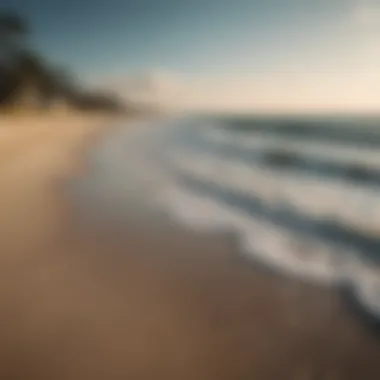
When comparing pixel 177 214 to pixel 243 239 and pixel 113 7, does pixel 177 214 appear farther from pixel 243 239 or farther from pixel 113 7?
pixel 113 7

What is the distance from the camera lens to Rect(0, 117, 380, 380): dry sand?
47.1 inches

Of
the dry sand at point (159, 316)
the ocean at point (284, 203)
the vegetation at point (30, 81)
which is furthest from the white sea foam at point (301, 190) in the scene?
the vegetation at point (30, 81)

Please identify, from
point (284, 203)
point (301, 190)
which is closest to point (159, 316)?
point (284, 203)

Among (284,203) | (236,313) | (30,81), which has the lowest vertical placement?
(236,313)

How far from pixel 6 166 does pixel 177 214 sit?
2449mm

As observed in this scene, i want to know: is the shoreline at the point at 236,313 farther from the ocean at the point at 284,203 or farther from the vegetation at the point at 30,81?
the vegetation at the point at 30,81

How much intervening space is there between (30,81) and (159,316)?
241 inches

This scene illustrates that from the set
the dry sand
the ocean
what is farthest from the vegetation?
the dry sand

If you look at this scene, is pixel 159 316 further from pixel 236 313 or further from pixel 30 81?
pixel 30 81

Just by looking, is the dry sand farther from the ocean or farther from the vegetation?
the vegetation

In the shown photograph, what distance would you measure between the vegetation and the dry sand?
1180mm

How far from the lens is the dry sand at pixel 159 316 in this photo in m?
1.20

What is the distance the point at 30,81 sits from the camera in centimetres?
662

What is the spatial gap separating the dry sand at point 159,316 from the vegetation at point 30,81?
118 centimetres
